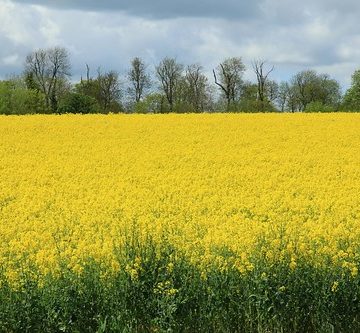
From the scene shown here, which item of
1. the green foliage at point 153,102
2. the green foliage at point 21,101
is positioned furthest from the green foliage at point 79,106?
the green foliage at point 153,102

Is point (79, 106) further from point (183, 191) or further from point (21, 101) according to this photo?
point (183, 191)

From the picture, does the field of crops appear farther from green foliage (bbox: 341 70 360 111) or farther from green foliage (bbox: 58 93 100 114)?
green foliage (bbox: 341 70 360 111)

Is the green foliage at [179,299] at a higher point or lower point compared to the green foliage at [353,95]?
lower

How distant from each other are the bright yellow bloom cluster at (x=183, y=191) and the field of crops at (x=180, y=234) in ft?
0.13

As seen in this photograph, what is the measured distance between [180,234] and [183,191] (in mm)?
4623

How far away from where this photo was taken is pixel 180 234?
9.73 meters

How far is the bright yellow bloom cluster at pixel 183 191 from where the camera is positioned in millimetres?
8805

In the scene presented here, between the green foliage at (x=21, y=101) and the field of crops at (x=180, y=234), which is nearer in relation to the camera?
the field of crops at (x=180, y=234)

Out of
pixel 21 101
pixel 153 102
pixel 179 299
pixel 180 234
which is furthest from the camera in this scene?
pixel 153 102

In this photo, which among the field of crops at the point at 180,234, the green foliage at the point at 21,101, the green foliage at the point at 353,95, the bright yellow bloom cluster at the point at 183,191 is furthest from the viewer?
the green foliage at the point at 353,95

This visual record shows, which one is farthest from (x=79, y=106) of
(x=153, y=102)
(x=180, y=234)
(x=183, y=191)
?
(x=180, y=234)

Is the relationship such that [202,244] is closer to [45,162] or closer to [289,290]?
[289,290]

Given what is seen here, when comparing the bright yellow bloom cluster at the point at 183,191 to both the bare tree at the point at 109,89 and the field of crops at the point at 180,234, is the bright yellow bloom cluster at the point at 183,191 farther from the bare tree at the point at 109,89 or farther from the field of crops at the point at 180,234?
the bare tree at the point at 109,89

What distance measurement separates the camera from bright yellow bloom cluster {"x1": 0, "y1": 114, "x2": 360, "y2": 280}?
880cm
